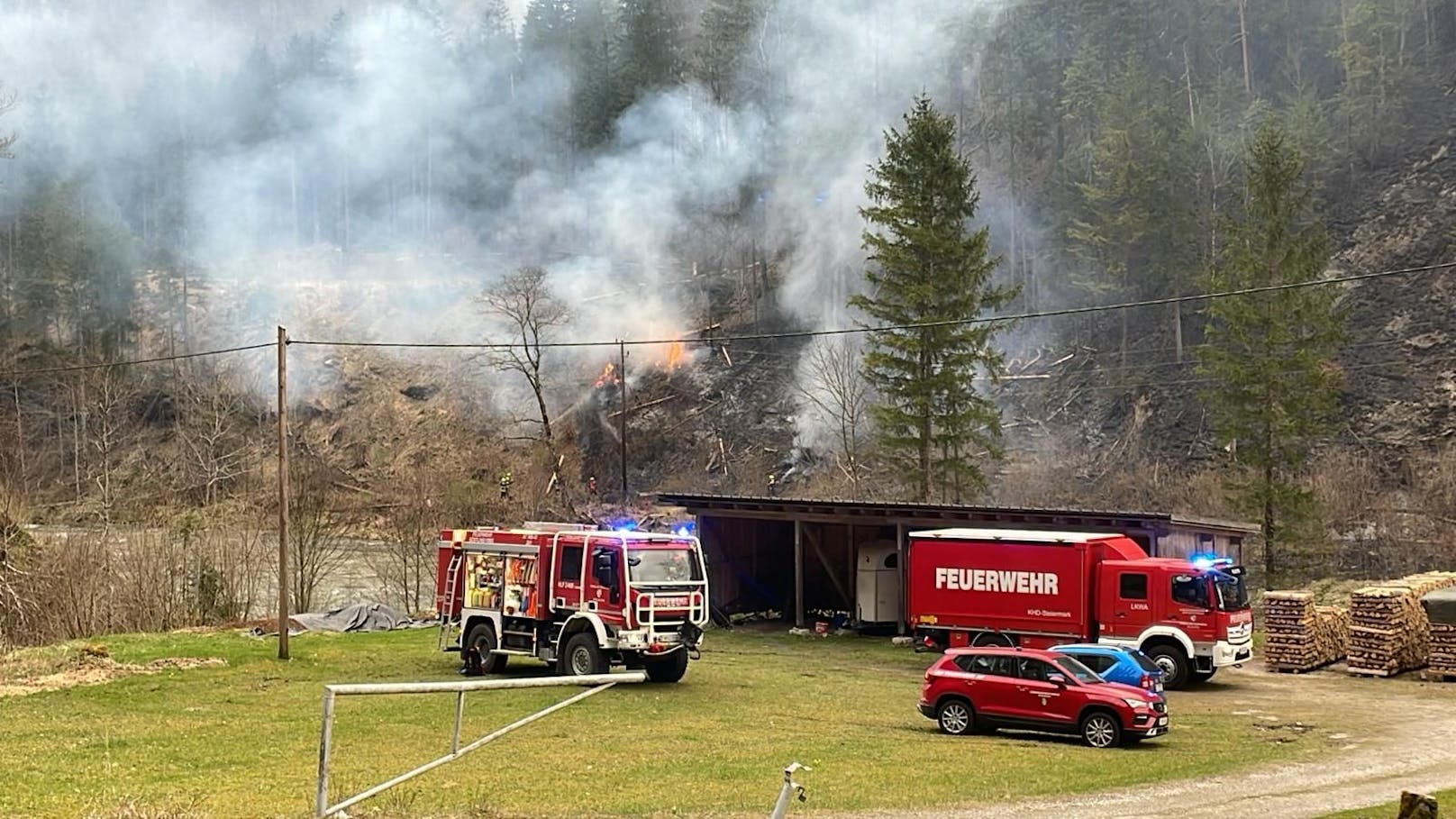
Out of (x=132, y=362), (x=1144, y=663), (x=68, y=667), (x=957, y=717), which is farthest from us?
(x=132, y=362)

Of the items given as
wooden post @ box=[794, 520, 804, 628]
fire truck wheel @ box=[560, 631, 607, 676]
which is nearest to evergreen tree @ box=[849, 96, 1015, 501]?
wooden post @ box=[794, 520, 804, 628]

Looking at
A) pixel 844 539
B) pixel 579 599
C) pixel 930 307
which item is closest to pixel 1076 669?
pixel 579 599

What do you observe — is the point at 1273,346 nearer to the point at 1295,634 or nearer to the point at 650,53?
the point at 1295,634

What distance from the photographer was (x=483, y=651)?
26.1 meters

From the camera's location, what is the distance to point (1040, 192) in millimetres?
84188

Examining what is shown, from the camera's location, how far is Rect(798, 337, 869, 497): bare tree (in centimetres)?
6375

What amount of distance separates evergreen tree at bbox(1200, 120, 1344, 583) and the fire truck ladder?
92.9 ft

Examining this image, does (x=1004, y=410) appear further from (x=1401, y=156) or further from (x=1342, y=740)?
(x=1342, y=740)

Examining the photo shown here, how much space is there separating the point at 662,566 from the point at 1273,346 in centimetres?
3018

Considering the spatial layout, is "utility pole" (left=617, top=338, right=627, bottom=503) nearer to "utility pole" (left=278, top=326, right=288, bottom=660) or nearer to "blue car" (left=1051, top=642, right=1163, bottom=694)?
"utility pole" (left=278, top=326, right=288, bottom=660)

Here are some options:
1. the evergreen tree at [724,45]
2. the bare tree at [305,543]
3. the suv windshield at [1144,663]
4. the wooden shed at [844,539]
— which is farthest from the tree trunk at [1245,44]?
the suv windshield at [1144,663]

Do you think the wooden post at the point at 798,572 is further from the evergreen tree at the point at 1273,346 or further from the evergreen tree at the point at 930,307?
the evergreen tree at the point at 1273,346

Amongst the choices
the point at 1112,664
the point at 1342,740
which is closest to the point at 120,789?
the point at 1112,664

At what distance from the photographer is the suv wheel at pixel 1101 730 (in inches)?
746
